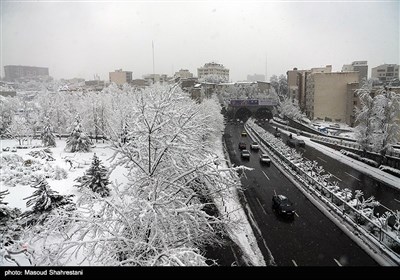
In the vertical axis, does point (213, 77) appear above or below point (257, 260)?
above

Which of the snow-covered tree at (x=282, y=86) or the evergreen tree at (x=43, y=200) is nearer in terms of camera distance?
the evergreen tree at (x=43, y=200)

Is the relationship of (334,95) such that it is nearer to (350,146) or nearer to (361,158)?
(350,146)

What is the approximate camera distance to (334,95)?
3042 centimetres

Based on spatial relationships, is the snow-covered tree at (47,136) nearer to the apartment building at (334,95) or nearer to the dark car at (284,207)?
the dark car at (284,207)

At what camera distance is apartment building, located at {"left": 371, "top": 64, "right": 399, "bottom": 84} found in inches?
1613

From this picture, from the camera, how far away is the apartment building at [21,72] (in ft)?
155

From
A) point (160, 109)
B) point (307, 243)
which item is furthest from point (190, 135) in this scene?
point (307, 243)

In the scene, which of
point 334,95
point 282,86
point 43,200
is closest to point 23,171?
point 43,200

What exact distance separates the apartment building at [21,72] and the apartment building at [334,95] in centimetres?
4013

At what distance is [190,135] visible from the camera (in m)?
4.81

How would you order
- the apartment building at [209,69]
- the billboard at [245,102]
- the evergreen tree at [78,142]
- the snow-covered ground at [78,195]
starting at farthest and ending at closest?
the apartment building at [209,69], the billboard at [245,102], the evergreen tree at [78,142], the snow-covered ground at [78,195]

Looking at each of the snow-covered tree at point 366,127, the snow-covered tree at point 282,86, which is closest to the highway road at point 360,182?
the snow-covered tree at point 366,127
